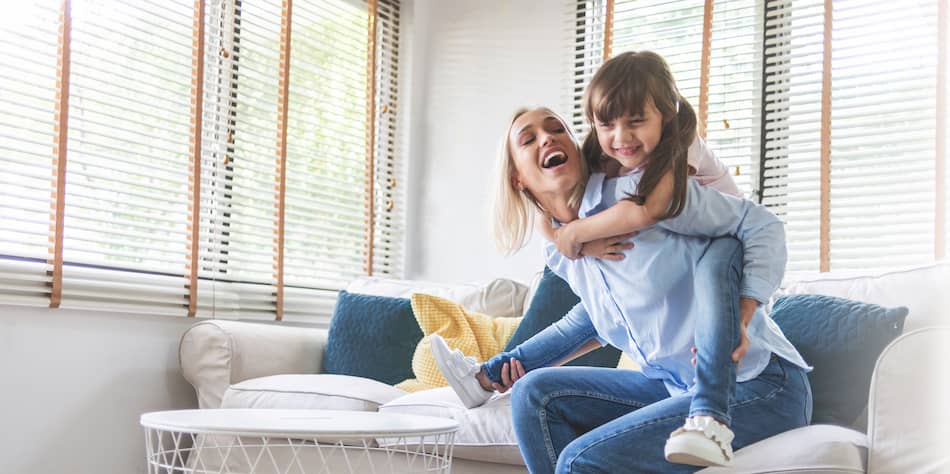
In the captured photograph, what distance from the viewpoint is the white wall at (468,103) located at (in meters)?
3.64

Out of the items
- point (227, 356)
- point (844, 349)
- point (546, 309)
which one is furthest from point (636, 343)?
point (227, 356)

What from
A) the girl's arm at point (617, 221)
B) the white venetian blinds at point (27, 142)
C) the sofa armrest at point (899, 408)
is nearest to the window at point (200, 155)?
the white venetian blinds at point (27, 142)

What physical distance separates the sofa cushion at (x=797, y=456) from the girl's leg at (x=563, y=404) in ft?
0.63

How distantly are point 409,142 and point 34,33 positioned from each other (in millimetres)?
1662

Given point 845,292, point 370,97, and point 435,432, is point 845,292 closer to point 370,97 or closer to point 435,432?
point 435,432

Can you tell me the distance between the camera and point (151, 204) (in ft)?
9.57

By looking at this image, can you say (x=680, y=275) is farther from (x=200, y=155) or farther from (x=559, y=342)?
(x=200, y=155)

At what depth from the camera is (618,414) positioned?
5.22 ft

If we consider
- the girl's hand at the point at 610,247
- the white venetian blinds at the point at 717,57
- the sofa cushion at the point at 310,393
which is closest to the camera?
the girl's hand at the point at 610,247

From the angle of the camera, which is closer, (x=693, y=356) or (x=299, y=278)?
(x=693, y=356)

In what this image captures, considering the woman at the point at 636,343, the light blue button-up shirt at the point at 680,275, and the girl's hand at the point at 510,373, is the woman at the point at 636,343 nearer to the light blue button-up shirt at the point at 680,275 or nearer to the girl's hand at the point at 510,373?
the light blue button-up shirt at the point at 680,275

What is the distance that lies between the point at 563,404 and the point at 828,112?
1897 mm

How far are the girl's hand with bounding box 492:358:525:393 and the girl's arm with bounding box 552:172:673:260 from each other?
0.94 ft

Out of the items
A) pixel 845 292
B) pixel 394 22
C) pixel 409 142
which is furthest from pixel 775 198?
pixel 394 22
